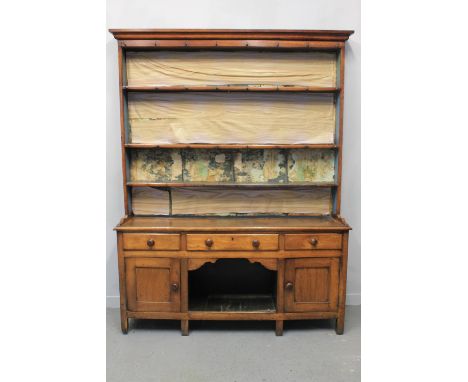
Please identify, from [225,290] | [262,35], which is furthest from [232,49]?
[225,290]

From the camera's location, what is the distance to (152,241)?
92.2 inches

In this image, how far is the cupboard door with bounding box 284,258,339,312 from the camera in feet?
7.77

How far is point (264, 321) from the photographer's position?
8.52ft

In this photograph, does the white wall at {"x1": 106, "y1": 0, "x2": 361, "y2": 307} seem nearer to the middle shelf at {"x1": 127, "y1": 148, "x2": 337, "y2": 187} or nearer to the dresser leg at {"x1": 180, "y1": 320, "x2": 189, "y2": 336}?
the middle shelf at {"x1": 127, "y1": 148, "x2": 337, "y2": 187}

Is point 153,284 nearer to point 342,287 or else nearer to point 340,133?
point 342,287

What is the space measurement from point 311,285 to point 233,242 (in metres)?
0.59

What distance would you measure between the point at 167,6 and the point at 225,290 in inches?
→ 84.0

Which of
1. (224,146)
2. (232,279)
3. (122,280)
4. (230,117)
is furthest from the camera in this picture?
(232,279)

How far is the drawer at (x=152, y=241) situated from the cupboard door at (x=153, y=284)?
0.08m

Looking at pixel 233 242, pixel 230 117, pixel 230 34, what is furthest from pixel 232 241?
pixel 230 34

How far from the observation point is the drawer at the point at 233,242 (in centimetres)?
234

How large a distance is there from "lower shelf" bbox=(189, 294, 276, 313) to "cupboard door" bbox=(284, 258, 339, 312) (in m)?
0.18

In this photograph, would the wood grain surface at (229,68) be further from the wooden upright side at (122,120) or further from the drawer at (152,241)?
the drawer at (152,241)

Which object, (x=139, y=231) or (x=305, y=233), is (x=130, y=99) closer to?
(x=139, y=231)
